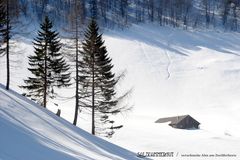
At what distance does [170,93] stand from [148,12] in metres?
57.1

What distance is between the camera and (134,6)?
136 meters

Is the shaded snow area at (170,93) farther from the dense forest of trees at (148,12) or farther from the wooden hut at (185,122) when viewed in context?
the dense forest of trees at (148,12)

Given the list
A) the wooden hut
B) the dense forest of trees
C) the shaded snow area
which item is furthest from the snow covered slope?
the dense forest of trees

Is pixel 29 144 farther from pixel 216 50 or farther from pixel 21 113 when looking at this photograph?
pixel 216 50

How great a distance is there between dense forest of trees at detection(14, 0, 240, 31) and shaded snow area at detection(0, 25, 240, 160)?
847 centimetres

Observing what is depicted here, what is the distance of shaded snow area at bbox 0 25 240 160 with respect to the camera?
115 ft

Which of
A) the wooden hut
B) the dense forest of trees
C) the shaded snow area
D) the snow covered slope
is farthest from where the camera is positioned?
the dense forest of trees

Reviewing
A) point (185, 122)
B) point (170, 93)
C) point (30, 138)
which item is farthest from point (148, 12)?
point (30, 138)

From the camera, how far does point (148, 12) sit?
12794cm

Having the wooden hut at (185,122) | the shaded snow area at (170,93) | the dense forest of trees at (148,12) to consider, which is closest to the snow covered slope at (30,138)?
the shaded snow area at (170,93)

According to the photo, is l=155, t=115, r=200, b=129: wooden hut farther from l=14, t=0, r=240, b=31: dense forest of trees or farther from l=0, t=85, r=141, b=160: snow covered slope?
l=14, t=0, r=240, b=31: dense forest of trees

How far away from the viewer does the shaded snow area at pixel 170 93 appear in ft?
115

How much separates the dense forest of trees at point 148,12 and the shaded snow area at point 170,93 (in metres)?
8.47

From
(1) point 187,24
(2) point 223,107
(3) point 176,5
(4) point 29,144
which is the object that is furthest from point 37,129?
(3) point 176,5
